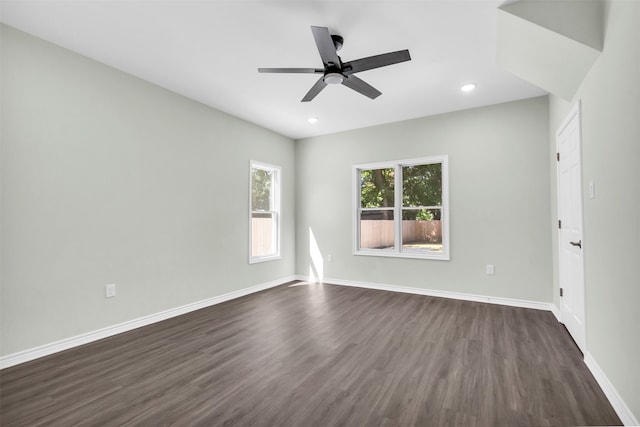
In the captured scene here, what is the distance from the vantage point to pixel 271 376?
237cm

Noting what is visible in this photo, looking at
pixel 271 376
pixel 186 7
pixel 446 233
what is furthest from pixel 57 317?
pixel 446 233

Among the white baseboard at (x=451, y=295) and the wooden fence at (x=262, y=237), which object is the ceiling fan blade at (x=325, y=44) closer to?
the wooden fence at (x=262, y=237)

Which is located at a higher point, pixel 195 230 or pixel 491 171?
pixel 491 171

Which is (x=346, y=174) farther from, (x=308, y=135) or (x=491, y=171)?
(x=491, y=171)

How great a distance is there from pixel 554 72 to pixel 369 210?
325 cm

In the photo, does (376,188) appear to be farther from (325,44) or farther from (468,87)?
(325,44)

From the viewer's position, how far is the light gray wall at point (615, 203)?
1653 millimetres

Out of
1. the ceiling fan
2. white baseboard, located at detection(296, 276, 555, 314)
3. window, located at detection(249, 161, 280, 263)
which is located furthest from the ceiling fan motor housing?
white baseboard, located at detection(296, 276, 555, 314)

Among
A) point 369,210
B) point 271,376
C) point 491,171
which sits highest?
point 491,171

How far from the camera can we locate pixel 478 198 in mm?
4453

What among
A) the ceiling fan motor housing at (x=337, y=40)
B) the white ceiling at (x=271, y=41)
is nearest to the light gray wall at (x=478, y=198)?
the white ceiling at (x=271, y=41)

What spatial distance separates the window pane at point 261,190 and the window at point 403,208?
5.11 feet

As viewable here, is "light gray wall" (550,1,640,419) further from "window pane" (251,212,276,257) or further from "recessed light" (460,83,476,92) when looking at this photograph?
"window pane" (251,212,276,257)

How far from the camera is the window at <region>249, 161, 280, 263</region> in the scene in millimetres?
5245
